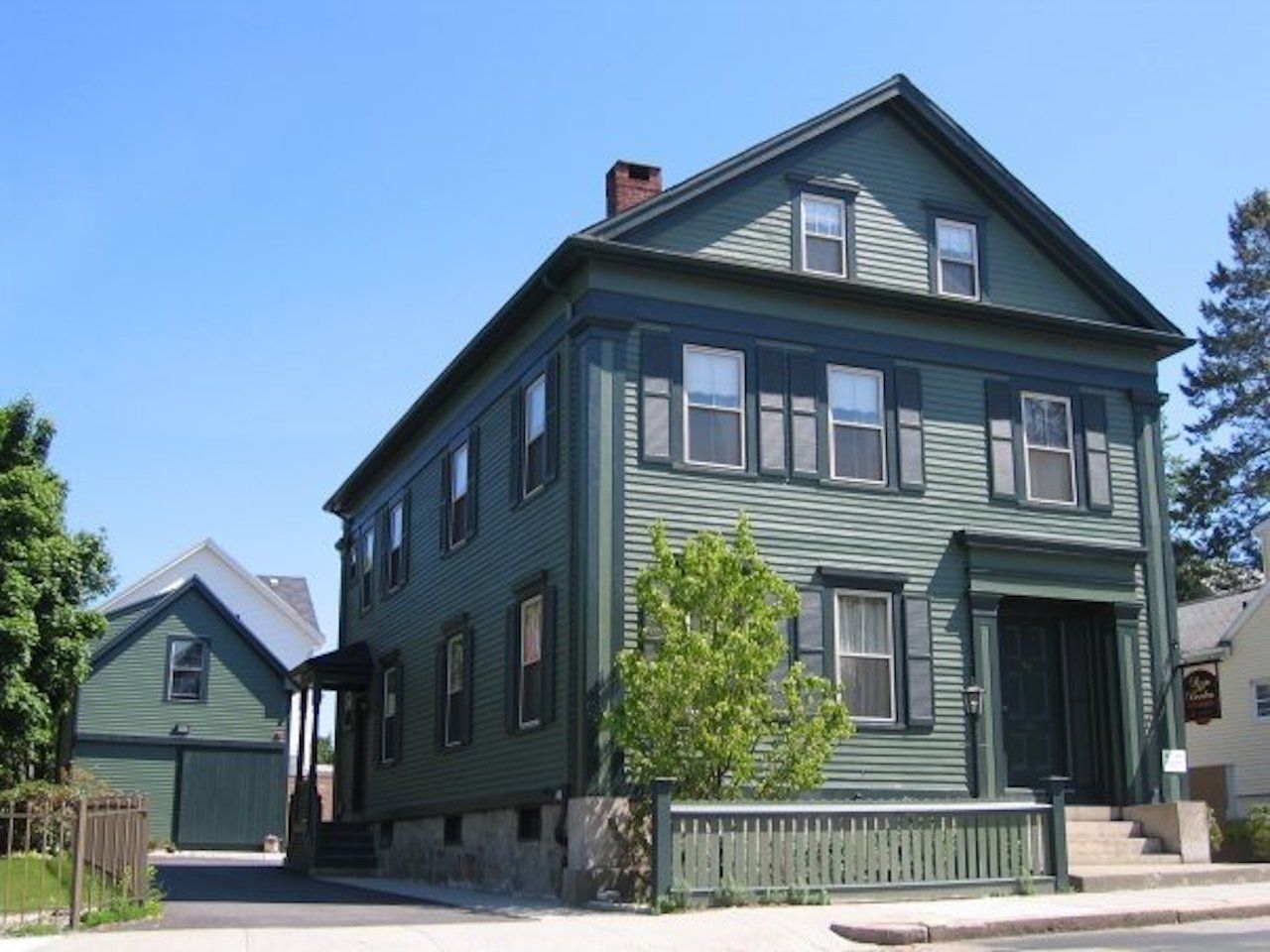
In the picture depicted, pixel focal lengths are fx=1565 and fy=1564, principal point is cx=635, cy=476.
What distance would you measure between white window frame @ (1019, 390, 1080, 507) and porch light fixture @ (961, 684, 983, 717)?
10.3 ft

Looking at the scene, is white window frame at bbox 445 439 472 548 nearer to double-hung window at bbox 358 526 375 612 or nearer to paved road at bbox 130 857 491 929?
paved road at bbox 130 857 491 929

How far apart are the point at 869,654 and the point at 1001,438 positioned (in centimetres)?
397

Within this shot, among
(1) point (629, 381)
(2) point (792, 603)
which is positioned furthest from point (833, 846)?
(1) point (629, 381)

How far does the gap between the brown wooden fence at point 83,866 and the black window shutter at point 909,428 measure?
10906mm

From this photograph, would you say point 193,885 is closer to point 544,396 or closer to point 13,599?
point 13,599

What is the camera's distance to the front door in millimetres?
22297

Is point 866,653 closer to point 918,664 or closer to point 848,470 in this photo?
point 918,664

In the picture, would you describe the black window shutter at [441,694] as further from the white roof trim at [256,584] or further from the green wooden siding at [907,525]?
the white roof trim at [256,584]

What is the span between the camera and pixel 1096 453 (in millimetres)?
23203

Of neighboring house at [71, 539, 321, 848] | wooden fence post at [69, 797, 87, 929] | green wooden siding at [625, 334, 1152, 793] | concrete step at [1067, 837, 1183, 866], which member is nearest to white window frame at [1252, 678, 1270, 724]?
green wooden siding at [625, 334, 1152, 793]

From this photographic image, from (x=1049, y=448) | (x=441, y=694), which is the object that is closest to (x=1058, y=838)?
(x=1049, y=448)

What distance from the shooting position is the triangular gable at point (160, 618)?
40.4 m

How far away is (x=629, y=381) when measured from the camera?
2031 cm

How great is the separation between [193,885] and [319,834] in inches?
240
